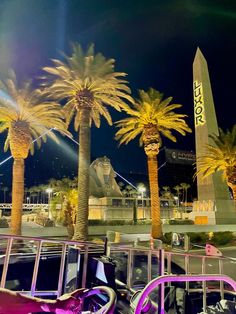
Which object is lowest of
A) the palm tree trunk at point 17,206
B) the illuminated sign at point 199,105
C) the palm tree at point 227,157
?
the palm tree trunk at point 17,206

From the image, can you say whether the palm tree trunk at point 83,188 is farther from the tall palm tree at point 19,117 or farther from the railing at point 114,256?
the railing at point 114,256

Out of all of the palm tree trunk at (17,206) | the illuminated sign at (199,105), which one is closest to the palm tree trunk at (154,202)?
the palm tree trunk at (17,206)

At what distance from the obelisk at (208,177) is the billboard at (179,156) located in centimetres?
4822

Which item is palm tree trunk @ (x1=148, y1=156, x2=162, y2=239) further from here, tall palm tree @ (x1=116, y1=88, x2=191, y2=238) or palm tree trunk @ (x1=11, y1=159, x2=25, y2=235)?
palm tree trunk @ (x1=11, y1=159, x2=25, y2=235)

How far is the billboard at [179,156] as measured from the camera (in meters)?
88.3

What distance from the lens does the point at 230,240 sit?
24.5 metres

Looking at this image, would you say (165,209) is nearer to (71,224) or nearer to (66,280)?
(71,224)

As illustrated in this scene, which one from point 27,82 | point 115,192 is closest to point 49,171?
point 115,192

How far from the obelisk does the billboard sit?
48.2m

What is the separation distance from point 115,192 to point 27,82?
1204 inches

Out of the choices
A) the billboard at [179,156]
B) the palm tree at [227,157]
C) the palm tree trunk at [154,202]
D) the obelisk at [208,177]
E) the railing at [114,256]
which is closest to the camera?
the railing at [114,256]

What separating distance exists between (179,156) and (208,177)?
5206 centimetres

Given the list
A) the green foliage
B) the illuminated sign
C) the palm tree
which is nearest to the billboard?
the illuminated sign

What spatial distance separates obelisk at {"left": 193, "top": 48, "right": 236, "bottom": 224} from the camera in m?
37.5
